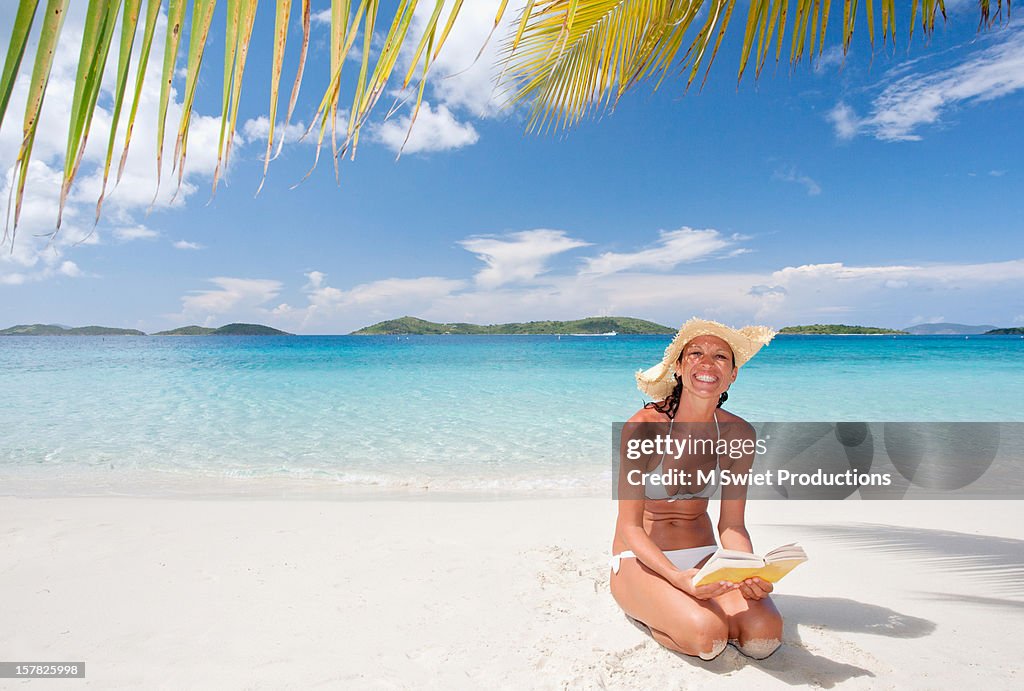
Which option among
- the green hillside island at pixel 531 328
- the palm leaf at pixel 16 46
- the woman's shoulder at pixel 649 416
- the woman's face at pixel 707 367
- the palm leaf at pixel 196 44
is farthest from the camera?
the green hillside island at pixel 531 328

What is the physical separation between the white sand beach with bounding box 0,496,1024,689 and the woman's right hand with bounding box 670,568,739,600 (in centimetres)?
34

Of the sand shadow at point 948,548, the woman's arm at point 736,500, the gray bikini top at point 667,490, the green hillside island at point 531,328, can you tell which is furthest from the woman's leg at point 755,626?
the green hillside island at point 531,328

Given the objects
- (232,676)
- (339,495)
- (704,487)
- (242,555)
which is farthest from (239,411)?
(704,487)

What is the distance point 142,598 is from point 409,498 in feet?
9.50

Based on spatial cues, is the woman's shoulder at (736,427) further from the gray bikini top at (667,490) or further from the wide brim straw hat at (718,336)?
the wide brim straw hat at (718,336)

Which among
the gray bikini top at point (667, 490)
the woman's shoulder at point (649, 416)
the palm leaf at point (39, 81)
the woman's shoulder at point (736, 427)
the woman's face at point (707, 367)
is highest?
the palm leaf at point (39, 81)

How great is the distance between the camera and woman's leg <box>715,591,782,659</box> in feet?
8.27

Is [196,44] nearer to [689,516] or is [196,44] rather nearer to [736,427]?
[736,427]

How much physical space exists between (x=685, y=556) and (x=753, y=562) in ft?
2.12

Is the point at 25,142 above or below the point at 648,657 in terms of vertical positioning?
above

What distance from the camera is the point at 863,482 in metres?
6.74

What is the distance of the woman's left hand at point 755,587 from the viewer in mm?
2463

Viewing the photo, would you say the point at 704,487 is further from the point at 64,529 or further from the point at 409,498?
the point at 64,529

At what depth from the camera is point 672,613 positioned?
2596mm
